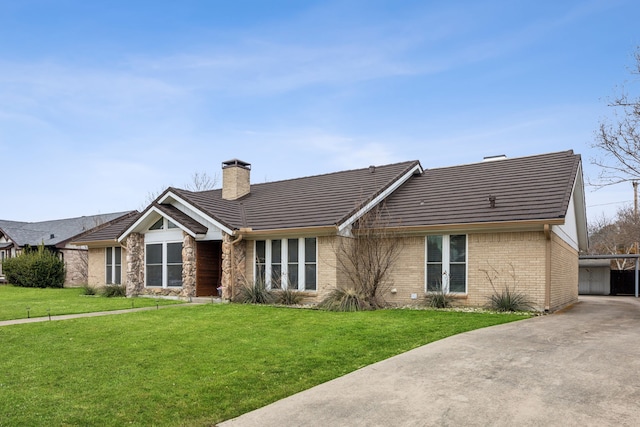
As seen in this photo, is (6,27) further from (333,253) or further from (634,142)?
(634,142)

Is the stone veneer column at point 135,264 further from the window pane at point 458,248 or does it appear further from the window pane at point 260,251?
the window pane at point 458,248

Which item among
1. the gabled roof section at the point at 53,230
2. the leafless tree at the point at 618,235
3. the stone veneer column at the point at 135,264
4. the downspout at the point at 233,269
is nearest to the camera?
the downspout at the point at 233,269

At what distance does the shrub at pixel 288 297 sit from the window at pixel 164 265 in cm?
498

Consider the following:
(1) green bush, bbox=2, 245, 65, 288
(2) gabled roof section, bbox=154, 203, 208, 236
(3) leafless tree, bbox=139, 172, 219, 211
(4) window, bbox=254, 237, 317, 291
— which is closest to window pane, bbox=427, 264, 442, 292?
(4) window, bbox=254, 237, 317, 291

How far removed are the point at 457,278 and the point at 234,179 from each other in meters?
11.6

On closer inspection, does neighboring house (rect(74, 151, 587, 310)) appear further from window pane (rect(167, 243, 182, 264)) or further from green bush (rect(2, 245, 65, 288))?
green bush (rect(2, 245, 65, 288))

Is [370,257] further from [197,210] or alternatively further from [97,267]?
[97,267]

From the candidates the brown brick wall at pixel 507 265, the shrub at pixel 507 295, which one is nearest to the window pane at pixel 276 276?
the brown brick wall at pixel 507 265

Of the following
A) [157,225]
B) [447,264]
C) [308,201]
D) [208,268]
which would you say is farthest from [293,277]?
[157,225]

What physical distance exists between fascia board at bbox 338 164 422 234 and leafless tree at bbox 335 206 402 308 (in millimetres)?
285

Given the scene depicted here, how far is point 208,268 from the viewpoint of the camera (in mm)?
19109

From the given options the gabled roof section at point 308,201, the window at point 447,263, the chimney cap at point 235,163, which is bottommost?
the window at point 447,263

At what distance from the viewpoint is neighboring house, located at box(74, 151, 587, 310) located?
14180 mm

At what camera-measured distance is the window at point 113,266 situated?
2308 centimetres
